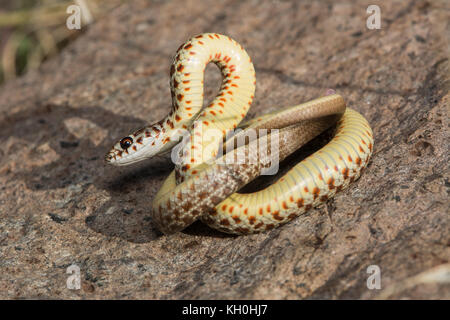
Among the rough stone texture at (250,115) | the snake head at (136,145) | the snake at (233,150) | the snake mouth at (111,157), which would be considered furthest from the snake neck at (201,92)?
the rough stone texture at (250,115)

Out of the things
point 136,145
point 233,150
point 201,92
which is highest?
point 201,92

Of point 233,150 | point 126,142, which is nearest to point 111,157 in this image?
point 126,142

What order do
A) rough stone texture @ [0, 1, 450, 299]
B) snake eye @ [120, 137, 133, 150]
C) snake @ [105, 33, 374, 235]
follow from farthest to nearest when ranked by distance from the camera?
snake eye @ [120, 137, 133, 150], snake @ [105, 33, 374, 235], rough stone texture @ [0, 1, 450, 299]

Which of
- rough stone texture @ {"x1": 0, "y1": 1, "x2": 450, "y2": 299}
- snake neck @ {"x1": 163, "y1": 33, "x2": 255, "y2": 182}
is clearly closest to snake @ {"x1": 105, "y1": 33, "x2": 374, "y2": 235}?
snake neck @ {"x1": 163, "y1": 33, "x2": 255, "y2": 182}

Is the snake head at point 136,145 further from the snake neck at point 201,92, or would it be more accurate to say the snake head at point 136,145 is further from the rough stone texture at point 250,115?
the rough stone texture at point 250,115

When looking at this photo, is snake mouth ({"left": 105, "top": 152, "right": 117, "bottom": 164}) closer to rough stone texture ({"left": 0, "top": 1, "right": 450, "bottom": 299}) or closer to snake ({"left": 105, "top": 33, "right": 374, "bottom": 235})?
snake ({"left": 105, "top": 33, "right": 374, "bottom": 235})

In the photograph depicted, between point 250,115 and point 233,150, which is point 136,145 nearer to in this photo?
point 233,150
